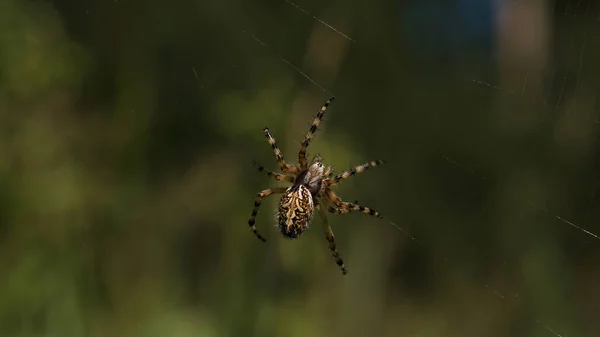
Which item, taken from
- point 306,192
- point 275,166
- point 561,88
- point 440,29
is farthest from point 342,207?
point 440,29

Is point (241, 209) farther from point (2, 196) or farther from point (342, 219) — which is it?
point (2, 196)

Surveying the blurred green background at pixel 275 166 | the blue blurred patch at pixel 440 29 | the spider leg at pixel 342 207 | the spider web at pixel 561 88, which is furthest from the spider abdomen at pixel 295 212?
the blue blurred patch at pixel 440 29

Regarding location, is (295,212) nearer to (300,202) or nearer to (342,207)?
(300,202)

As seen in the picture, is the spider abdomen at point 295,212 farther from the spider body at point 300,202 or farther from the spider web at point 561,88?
the spider web at point 561,88

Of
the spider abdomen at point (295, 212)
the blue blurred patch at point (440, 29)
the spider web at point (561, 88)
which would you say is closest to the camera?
the spider abdomen at point (295, 212)

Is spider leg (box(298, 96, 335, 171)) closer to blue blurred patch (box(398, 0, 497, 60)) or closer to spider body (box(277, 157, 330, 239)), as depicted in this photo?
spider body (box(277, 157, 330, 239))

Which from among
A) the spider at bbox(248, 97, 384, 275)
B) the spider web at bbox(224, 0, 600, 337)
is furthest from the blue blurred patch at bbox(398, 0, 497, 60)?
the spider at bbox(248, 97, 384, 275)
